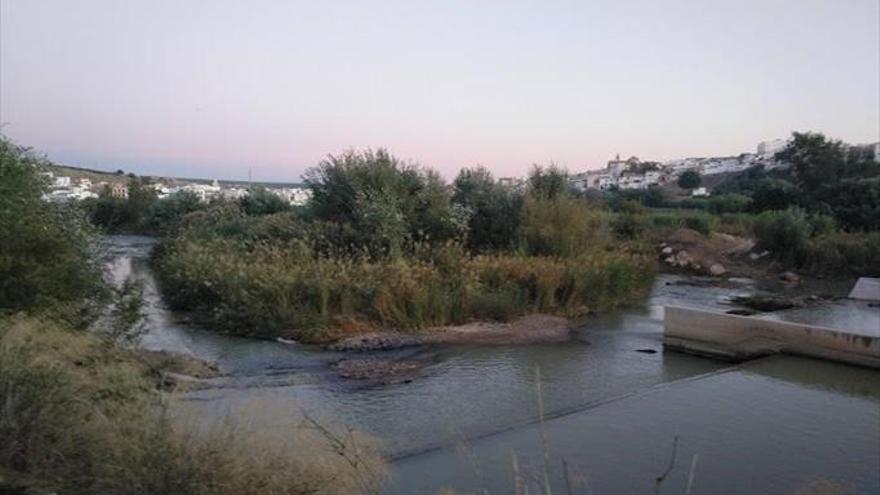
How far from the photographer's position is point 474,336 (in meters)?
15.2

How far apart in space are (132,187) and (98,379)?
62511mm

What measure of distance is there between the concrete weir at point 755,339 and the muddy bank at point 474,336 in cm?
222

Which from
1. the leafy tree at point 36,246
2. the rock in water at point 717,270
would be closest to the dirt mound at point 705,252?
the rock in water at point 717,270

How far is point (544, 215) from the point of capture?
22.9 m

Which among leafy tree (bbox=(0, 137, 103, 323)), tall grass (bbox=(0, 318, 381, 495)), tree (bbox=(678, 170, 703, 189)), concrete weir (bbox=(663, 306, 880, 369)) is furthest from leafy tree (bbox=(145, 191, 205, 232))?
tree (bbox=(678, 170, 703, 189))

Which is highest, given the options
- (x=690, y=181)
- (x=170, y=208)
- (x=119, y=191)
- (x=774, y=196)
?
(x=690, y=181)

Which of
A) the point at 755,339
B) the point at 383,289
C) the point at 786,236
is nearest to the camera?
the point at 755,339

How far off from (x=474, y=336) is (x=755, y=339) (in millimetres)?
5149

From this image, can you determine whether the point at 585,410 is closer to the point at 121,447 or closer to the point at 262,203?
the point at 121,447

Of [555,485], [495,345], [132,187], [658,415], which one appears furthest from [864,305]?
[132,187]

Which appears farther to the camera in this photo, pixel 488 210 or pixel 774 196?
pixel 774 196

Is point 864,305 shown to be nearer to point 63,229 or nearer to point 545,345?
point 545,345

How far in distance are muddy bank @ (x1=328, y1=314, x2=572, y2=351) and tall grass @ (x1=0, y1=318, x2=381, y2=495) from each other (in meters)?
8.04

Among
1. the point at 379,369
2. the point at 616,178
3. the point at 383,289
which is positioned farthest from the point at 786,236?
the point at 616,178
